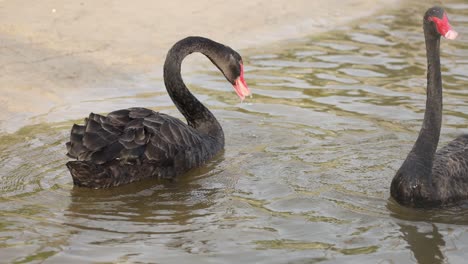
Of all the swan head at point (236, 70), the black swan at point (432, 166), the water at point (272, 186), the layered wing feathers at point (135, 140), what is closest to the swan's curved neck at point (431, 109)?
the black swan at point (432, 166)

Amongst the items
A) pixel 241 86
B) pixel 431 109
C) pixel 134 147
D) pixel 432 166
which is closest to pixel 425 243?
pixel 432 166

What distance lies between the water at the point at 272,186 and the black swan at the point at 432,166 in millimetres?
109

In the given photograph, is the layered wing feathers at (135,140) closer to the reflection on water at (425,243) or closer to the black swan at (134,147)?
the black swan at (134,147)

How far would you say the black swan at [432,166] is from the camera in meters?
5.54

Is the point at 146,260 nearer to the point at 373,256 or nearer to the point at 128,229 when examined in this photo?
the point at 128,229

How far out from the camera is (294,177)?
6188 mm

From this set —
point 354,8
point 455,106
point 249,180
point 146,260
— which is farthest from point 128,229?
point 354,8

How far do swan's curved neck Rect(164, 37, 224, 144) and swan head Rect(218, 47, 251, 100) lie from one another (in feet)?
0.28

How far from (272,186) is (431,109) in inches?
42.8

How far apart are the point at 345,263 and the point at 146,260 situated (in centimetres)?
99

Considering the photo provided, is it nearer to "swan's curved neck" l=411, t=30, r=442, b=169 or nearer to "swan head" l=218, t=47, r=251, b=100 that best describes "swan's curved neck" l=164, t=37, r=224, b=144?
"swan head" l=218, t=47, r=251, b=100

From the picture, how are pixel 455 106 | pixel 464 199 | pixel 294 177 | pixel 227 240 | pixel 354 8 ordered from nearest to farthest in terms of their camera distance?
pixel 227 240 < pixel 464 199 < pixel 294 177 < pixel 455 106 < pixel 354 8

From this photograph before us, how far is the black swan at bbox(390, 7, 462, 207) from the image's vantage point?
5.54 metres

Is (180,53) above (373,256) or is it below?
above
